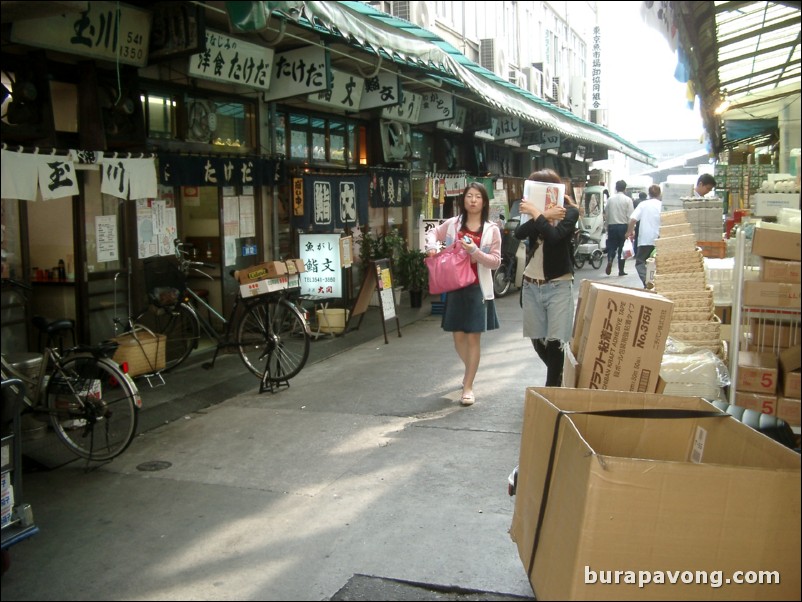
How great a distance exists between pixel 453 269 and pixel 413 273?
6.18 m

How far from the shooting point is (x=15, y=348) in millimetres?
7176

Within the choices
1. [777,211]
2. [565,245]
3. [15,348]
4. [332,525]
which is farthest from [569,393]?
[15,348]

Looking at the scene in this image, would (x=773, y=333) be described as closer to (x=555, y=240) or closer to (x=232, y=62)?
(x=555, y=240)

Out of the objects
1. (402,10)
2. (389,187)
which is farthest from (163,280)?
(402,10)

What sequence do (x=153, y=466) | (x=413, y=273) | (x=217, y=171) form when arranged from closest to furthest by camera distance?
(x=153, y=466), (x=217, y=171), (x=413, y=273)

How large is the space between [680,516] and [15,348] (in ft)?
20.8

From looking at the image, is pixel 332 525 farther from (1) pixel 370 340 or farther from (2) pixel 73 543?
(1) pixel 370 340

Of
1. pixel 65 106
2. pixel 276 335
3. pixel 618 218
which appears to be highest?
pixel 65 106

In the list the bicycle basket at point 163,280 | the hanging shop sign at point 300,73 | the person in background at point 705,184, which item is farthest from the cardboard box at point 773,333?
the person in background at point 705,184

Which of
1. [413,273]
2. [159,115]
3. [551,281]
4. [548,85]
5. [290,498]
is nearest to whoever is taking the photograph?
[290,498]

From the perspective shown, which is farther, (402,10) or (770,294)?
(402,10)

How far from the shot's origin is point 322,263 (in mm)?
10547

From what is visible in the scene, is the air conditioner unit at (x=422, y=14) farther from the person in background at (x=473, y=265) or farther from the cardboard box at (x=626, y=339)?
the cardboard box at (x=626, y=339)

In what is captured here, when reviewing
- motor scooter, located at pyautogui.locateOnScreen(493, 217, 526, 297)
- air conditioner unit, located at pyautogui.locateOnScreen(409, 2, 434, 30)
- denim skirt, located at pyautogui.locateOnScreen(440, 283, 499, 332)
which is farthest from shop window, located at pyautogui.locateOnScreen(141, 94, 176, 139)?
air conditioner unit, located at pyautogui.locateOnScreen(409, 2, 434, 30)
